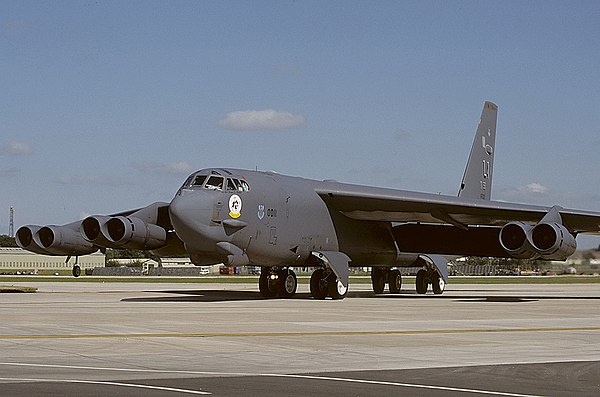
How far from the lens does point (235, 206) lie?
1197 inches

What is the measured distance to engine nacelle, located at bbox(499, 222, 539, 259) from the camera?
30606mm

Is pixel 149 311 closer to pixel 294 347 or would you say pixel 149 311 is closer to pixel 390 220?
pixel 294 347

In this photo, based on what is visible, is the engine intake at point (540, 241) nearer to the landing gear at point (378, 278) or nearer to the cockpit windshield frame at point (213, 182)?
the cockpit windshield frame at point (213, 182)

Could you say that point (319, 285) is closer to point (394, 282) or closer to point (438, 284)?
point (394, 282)

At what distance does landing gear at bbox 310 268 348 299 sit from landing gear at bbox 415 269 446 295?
766 cm

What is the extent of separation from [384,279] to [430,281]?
1.90 meters

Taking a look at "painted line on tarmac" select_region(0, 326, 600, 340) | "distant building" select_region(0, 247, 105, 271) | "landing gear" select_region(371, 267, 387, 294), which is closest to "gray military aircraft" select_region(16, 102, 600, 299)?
"landing gear" select_region(371, 267, 387, 294)

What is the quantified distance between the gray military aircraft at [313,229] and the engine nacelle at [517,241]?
0.11ft

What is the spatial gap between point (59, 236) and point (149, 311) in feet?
38.8

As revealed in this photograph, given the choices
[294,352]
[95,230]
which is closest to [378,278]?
[95,230]

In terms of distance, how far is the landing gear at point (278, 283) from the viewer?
34.6 meters

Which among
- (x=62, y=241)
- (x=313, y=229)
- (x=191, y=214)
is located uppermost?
(x=191, y=214)

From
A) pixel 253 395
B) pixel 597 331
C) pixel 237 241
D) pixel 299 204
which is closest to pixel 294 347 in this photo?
pixel 253 395

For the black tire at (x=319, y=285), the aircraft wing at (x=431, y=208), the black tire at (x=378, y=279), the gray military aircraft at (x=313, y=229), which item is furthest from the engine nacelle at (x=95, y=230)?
the black tire at (x=378, y=279)
